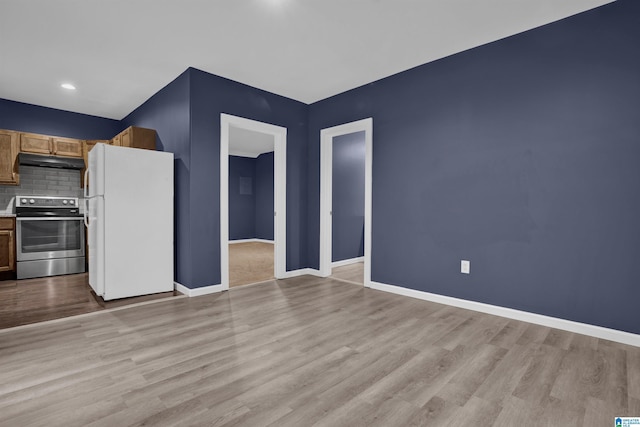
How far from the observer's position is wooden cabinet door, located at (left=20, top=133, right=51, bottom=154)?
4551 millimetres

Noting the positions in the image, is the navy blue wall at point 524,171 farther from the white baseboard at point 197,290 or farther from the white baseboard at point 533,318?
the white baseboard at point 197,290

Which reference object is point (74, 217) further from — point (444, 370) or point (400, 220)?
point (444, 370)

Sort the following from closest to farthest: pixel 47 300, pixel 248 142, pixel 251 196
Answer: pixel 47 300
pixel 248 142
pixel 251 196

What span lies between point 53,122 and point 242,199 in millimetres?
4681

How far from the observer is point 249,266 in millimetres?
5402

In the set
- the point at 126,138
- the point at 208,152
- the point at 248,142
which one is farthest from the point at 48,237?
the point at 248,142

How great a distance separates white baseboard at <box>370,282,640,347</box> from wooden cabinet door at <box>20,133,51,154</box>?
5347 millimetres

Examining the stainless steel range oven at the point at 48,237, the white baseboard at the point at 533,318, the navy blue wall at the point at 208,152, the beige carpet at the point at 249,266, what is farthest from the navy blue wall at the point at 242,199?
the white baseboard at the point at 533,318

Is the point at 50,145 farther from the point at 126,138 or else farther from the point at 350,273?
the point at 350,273

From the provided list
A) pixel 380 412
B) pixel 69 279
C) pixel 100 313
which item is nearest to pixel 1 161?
pixel 69 279

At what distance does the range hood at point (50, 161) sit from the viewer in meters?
4.54

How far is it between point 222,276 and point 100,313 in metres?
1.22

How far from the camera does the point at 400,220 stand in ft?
12.1

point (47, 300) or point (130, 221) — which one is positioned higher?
point (130, 221)
